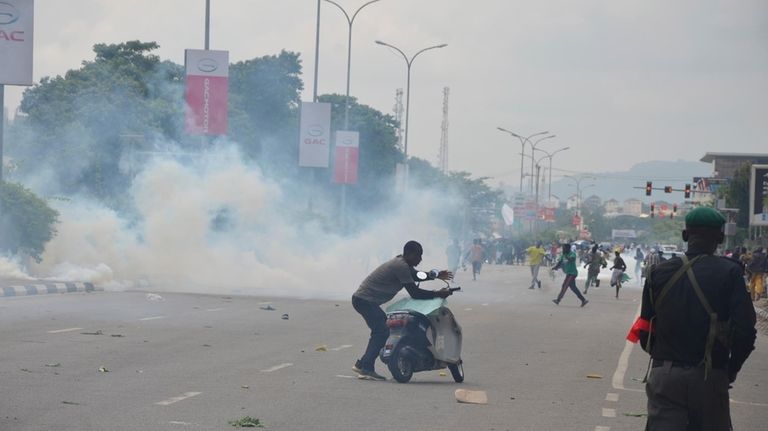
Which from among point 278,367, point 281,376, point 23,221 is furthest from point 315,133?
point 281,376

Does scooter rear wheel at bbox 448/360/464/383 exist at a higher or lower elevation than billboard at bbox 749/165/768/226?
lower

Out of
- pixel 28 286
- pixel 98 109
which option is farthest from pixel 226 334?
pixel 98 109

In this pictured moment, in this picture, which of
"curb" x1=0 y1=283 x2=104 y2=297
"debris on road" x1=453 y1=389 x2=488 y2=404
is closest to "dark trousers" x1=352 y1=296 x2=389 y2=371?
"debris on road" x1=453 y1=389 x2=488 y2=404

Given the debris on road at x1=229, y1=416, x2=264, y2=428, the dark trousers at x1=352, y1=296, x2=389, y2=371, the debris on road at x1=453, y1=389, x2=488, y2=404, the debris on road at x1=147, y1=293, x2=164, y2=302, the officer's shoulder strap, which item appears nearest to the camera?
the officer's shoulder strap

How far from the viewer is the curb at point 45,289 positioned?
26.2m

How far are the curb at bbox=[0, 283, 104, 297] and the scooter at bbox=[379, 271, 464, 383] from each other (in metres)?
15.3

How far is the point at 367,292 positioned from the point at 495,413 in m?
2.60

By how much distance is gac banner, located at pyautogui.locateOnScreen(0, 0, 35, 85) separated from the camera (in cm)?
2703

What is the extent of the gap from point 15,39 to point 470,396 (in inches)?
741

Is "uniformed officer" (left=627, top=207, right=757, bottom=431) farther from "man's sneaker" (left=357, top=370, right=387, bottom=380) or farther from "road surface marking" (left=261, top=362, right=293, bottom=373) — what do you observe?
"road surface marking" (left=261, top=362, right=293, bottom=373)

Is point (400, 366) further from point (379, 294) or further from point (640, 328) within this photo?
point (640, 328)

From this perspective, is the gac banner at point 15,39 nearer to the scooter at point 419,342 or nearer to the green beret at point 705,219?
the scooter at point 419,342

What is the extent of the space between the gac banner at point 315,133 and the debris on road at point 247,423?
33.5m

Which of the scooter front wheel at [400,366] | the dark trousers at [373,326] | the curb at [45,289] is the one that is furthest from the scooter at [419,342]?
the curb at [45,289]
